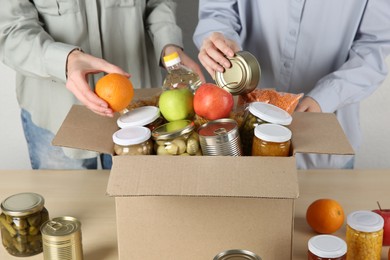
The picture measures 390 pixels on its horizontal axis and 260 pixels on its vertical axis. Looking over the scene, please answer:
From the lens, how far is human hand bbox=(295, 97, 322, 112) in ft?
5.44

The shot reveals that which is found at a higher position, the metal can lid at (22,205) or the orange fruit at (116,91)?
the orange fruit at (116,91)

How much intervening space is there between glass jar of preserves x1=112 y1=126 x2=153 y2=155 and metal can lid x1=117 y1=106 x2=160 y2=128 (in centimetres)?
4

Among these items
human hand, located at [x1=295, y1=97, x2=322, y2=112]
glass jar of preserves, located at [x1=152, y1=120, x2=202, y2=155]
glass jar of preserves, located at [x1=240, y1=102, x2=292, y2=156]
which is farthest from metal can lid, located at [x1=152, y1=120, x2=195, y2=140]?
human hand, located at [x1=295, y1=97, x2=322, y2=112]

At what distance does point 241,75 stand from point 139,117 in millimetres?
261

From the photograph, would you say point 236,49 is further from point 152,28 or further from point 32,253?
point 32,253

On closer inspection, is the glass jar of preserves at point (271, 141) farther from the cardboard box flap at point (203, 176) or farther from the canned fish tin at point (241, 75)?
the canned fish tin at point (241, 75)

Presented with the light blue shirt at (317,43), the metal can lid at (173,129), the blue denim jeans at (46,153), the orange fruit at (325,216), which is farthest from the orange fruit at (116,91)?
the blue denim jeans at (46,153)

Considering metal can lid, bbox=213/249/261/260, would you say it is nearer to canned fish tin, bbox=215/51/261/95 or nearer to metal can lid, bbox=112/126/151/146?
metal can lid, bbox=112/126/151/146

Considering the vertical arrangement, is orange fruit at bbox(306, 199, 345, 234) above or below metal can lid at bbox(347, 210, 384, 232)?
below

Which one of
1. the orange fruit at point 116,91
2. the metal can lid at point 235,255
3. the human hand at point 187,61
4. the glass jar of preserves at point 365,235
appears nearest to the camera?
the metal can lid at point 235,255

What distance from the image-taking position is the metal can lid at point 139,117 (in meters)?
1.25

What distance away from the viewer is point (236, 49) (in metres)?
1.60

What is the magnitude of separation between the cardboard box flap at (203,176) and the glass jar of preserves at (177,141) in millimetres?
37

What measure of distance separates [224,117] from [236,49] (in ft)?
1.27
